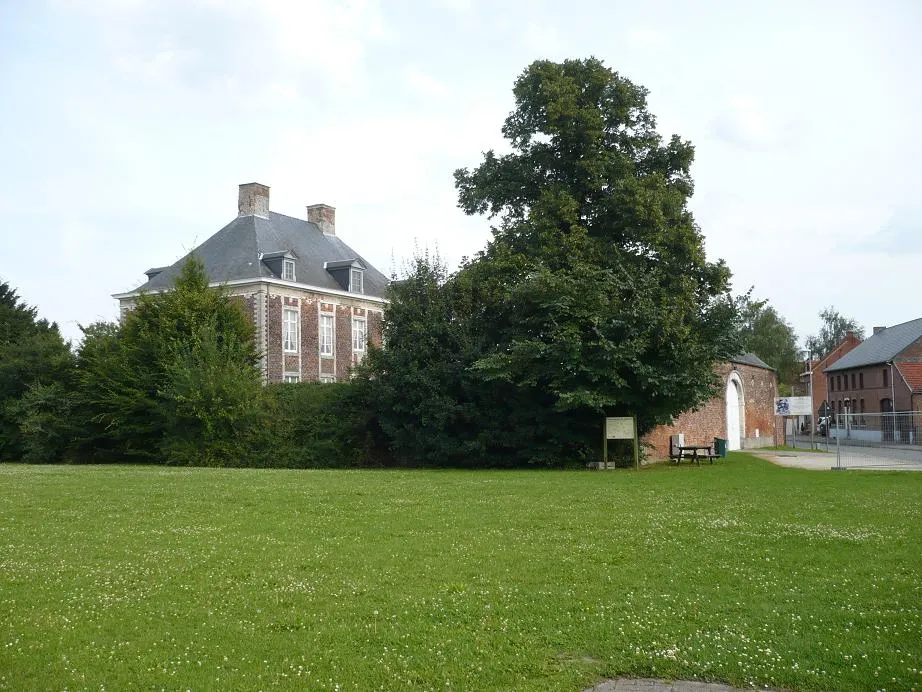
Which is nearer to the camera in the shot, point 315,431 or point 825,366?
point 315,431

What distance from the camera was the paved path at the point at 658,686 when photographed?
5879 millimetres

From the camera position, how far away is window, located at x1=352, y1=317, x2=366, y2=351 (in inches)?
2180

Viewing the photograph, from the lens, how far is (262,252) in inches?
1987

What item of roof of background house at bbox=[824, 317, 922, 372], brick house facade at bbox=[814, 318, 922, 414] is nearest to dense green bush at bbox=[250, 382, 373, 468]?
brick house facade at bbox=[814, 318, 922, 414]

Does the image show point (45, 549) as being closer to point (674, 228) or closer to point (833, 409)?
point (674, 228)

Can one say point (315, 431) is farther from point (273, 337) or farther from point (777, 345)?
point (777, 345)

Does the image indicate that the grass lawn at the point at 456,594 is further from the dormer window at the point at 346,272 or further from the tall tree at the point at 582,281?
the dormer window at the point at 346,272

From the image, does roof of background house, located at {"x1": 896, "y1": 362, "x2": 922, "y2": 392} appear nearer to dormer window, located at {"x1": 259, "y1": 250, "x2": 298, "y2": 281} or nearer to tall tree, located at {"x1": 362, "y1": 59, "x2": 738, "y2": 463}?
tall tree, located at {"x1": 362, "y1": 59, "x2": 738, "y2": 463}

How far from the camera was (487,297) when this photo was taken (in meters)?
29.6

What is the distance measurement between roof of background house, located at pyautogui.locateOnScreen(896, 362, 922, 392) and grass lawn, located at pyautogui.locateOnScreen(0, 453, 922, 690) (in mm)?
54003

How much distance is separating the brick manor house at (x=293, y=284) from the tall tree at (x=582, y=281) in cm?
1882

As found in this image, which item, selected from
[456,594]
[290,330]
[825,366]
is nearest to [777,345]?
[825,366]

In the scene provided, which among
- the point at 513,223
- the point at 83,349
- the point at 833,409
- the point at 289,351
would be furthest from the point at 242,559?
the point at 833,409

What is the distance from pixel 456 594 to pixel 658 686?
8.96 feet
